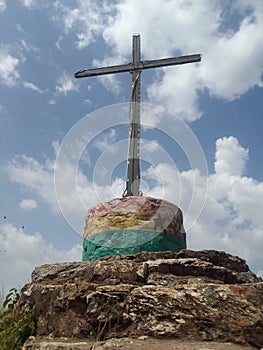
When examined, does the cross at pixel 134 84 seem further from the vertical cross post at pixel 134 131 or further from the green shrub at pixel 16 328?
the green shrub at pixel 16 328

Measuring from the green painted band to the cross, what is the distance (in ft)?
5.26

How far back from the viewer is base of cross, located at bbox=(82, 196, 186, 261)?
26.3 feet

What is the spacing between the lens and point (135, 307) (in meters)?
5.54

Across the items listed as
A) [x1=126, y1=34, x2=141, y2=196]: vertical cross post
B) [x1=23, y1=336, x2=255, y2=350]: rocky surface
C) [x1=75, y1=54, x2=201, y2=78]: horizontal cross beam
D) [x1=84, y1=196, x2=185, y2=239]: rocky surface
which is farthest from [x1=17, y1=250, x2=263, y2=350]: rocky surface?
[x1=75, y1=54, x2=201, y2=78]: horizontal cross beam

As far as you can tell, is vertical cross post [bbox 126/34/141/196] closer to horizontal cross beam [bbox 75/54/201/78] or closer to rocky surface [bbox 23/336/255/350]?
horizontal cross beam [bbox 75/54/201/78]

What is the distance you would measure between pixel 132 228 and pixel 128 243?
0.95ft

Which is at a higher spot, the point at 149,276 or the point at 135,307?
the point at 149,276

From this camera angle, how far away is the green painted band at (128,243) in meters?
7.97

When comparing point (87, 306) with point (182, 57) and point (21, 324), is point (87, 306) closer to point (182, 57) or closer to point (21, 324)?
point (21, 324)

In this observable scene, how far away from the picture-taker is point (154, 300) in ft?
18.1

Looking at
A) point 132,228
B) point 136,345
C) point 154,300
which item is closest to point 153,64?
point 132,228

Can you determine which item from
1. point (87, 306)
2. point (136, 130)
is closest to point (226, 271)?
point (87, 306)

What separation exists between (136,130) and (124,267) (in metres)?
4.62

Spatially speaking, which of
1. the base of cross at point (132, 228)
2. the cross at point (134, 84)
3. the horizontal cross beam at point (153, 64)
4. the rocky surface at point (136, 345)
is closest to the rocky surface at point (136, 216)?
the base of cross at point (132, 228)
